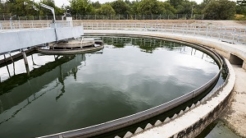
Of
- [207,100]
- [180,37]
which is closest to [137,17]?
[180,37]

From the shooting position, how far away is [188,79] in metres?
8.91

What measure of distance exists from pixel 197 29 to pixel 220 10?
2116 centimetres

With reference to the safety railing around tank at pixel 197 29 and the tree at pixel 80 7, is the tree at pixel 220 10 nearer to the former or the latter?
the safety railing around tank at pixel 197 29

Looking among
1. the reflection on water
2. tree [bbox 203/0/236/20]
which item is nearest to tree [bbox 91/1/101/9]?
tree [bbox 203/0/236/20]

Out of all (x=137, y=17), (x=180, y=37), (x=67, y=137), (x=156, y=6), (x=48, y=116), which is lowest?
Result: (x=48, y=116)

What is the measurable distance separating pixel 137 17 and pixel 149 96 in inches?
1226

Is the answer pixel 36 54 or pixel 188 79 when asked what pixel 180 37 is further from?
pixel 36 54

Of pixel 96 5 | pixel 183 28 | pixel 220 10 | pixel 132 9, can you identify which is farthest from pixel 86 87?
pixel 96 5

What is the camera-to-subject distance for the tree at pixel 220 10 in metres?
36.5

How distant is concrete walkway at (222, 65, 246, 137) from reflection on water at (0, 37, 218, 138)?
1.75 meters

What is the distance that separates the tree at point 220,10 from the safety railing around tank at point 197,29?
40.0 feet

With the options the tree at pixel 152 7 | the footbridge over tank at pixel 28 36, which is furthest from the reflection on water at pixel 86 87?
the tree at pixel 152 7

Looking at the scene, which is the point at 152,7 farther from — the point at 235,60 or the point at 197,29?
the point at 235,60

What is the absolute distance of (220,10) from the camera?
37.1 meters
